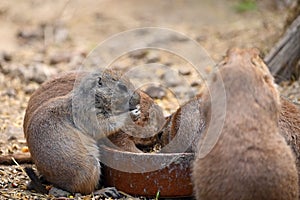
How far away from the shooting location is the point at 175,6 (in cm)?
1331

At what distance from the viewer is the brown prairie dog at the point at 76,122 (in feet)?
17.9

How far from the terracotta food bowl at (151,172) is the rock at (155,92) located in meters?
2.73

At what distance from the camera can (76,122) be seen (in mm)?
5746

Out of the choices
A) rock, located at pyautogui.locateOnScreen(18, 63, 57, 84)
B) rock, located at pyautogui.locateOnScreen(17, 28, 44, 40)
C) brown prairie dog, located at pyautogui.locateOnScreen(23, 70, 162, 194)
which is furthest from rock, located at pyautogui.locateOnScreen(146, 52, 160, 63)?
brown prairie dog, located at pyautogui.locateOnScreen(23, 70, 162, 194)

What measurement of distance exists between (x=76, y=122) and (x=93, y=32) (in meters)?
6.39

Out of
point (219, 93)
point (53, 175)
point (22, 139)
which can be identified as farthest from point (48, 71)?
point (219, 93)

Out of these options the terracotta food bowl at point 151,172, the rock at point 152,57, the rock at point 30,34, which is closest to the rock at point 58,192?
the terracotta food bowl at point 151,172

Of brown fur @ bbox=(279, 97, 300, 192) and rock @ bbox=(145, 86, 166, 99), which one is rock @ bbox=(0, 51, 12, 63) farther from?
brown fur @ bbox=(279, 97, 300, 192)

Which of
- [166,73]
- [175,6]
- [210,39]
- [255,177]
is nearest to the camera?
[255,177]

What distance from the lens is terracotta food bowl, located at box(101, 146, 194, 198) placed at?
17.0ft

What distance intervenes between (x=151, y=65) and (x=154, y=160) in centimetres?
462

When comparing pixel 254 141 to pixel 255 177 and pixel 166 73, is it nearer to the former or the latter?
pixel 255 177

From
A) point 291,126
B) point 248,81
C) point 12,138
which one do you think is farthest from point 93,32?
point 248,81

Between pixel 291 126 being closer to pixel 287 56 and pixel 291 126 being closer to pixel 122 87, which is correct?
pixel 122 87
